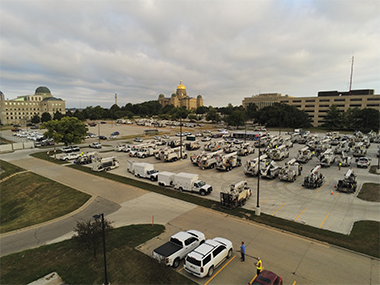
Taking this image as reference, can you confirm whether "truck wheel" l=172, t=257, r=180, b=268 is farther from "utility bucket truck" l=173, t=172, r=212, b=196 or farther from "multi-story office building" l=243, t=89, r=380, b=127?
"multi-story office building" l=243, t=89, r=380, b=127

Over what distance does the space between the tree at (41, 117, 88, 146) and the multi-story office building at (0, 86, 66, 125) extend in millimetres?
128739

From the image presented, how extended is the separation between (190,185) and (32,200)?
805 inches

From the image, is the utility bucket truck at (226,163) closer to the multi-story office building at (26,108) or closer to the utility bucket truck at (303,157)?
the utility bucket truck at (303,157)

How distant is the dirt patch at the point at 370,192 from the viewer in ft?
75.1

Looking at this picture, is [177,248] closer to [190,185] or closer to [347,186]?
[190,185]

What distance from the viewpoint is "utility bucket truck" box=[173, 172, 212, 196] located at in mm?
25078

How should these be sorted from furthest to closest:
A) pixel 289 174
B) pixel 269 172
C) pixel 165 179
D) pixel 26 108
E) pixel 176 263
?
pixel 26 108 → pixel 269 172 → pixel 289 174 → pixel 165 179 → pixel 176 263

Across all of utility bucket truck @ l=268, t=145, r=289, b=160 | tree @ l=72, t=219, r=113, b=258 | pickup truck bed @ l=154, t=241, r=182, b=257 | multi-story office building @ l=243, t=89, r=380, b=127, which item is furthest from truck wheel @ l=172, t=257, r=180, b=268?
multi-story office building @ l=243, t=89, r=380, b=127

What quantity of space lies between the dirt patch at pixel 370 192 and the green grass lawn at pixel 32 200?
31069 millimetres

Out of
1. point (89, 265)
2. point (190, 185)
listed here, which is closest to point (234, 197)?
point (190, 185)

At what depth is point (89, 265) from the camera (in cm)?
1259

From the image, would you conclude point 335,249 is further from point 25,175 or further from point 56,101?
point 56,101

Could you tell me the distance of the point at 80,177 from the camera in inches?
1286

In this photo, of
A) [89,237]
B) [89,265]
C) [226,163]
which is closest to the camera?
[89,265]
